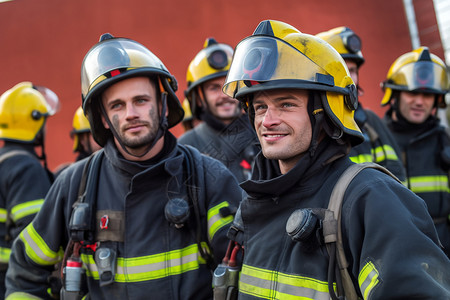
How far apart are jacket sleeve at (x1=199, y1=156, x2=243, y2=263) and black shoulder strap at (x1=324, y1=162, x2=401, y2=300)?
0.90 metres

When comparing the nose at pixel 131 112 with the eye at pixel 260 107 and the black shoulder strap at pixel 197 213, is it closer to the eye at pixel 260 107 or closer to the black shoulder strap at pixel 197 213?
the black shoulder strap at pixel 197 213

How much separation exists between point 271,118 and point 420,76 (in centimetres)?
290

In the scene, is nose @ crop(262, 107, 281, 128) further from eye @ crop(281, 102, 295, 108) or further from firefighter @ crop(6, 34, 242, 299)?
firefighter @ crop(6, 34, 242, 299)

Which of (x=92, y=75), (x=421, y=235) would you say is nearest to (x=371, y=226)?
(x=421, y=235)

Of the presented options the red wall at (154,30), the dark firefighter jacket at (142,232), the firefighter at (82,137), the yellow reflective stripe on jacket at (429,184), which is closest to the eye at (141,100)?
the dark firefighter jacket at (142,232)

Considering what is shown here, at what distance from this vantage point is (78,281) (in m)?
2.49

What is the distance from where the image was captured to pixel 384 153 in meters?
3.64

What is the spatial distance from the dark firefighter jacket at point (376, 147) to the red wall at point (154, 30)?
201 inches

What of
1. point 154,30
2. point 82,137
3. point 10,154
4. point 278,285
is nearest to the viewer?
point 278,285

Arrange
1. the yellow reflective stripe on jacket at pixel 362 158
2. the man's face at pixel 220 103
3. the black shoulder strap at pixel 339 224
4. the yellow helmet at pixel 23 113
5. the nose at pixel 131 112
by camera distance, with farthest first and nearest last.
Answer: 1. the yellow helmet at pixel 23 113
2. the man's face at pixel 220 103
3. the yellow reflective stripe on jacket at pixel 362 158
4. the nose at pixel 131 112
5. the black shoulder strap at pixel 339 224

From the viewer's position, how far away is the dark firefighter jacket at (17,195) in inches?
142

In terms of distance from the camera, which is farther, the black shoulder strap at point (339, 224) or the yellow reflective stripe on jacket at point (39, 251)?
the yellow reflective stripe on jacket at point (39, 251)

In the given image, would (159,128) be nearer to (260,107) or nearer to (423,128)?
(260,107)

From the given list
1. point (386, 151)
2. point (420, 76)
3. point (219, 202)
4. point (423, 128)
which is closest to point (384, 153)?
point (386, 151)
